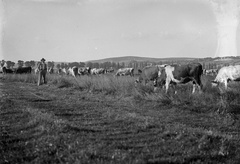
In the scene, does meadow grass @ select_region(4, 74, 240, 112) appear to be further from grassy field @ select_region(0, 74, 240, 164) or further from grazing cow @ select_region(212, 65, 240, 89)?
grazing cow @ select_region(212, 65, 240, 89)

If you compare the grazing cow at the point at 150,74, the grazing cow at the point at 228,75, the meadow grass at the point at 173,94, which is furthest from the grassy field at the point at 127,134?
the grazing cow at the point at 150,74

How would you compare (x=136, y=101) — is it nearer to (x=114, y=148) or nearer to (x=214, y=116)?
(x=214, y=116)

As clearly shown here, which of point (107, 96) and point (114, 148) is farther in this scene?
point (107, 96)

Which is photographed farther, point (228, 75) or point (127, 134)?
point (228, 75)

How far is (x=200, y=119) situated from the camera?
1038cm

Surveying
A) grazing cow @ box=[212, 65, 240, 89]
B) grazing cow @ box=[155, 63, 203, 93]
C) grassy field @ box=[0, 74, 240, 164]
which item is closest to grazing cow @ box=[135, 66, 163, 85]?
grazing cow @ box=[155, 63, 203, 93]

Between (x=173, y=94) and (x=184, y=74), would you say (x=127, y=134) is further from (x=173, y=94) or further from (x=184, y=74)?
(x=184, y=74)

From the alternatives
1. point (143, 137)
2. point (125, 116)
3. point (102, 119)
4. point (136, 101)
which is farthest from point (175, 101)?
point (143, 137)

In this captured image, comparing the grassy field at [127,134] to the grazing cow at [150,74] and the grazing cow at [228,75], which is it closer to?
the grazing cow at [228,75]

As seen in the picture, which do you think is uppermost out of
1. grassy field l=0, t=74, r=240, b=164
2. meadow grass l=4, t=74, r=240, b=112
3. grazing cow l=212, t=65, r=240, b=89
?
grazing cow l=212, t=65, r=240, b=89

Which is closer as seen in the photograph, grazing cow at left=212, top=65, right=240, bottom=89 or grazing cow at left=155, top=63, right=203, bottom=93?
grazing cow at left=155, top=63, right=203, bottom=93

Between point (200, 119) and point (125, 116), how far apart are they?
3.14 metres

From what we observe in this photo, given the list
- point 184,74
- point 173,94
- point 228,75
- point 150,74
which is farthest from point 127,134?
point 150,74

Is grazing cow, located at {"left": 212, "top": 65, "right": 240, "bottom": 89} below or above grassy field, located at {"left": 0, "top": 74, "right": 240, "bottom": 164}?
above
